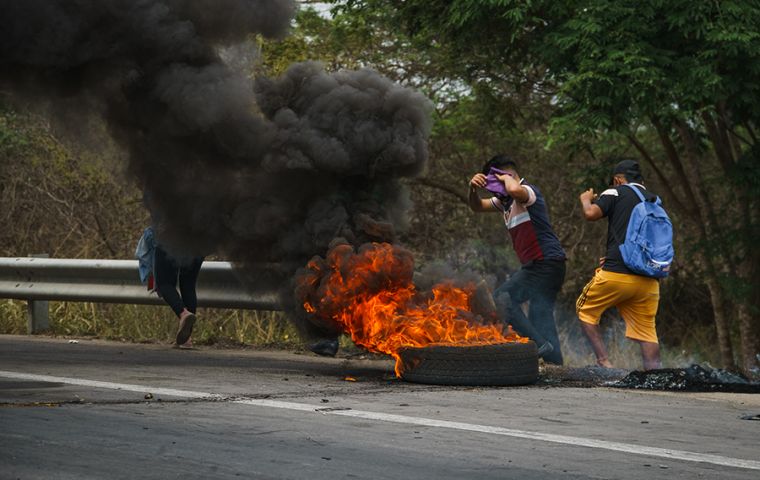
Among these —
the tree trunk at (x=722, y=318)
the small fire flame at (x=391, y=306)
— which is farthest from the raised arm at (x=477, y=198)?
the tree trunk at (x=722, y=318)

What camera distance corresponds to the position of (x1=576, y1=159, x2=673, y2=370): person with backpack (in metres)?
10.0

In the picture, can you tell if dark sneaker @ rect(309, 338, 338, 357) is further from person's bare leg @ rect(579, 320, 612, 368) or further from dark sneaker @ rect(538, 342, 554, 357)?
person's bare leg @ rect(579, 320, 612, 368)

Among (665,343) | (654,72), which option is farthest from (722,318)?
(654,72)

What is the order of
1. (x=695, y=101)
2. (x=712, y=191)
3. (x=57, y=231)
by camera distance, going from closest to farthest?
(x=695, y=101)
(x=57, y=231)
(x=712, y=191)

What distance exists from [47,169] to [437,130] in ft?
21.5

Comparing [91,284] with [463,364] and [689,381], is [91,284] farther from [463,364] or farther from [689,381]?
[689,381]

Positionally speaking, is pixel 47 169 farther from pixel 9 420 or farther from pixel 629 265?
pixel 9 420

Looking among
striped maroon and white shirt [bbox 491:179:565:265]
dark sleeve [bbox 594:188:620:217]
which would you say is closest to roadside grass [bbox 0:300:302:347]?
striped maroon and white shirt [bbox 491:179:565:265]

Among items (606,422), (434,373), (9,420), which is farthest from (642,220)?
(9,420)

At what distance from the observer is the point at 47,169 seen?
19.1m

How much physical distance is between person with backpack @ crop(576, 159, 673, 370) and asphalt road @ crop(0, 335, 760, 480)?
134 centimetres

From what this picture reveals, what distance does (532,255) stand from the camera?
10578 millimetres

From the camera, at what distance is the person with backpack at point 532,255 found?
1048 centimetres

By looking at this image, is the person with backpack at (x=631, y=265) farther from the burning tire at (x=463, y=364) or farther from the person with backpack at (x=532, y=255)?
the burning tire at (x=463, y=364)
